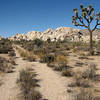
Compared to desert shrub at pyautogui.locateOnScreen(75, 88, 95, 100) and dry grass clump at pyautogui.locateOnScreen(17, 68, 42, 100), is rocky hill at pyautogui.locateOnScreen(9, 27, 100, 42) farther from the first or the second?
desert shrub at pyautogui.locateOnScreen(75, 88, 95, 100)

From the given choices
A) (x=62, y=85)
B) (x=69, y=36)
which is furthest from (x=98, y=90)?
(x=69, y=36)

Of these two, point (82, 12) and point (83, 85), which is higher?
point (82, 12)

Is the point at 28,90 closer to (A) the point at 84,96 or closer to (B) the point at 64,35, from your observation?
(A) the point at 84,96


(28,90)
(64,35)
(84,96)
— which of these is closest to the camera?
(84,96)

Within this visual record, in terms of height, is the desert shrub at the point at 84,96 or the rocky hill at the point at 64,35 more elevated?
the rocky hill at the point at 64,35

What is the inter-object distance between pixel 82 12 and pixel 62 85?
11.1 metres

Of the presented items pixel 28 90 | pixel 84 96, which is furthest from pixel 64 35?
pixel 84 96

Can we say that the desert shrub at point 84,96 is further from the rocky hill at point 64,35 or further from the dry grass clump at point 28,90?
the rocky hill at point 64,35

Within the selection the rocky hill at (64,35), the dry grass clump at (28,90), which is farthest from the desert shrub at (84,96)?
the rocky hill at (64,35)

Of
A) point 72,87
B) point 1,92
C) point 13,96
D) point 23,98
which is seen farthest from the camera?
point 72,87

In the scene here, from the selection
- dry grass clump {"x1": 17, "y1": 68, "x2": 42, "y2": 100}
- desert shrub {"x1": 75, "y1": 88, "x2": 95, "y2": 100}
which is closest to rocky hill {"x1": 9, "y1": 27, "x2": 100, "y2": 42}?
dry grass clump {"x1": 17, "y1": 68, "x2": 42, "y2": 100}

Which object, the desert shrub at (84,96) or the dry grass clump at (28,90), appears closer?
the desert shrub at (84,96)

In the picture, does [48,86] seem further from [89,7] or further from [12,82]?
[89,7]

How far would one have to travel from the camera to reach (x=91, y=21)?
13.6m
